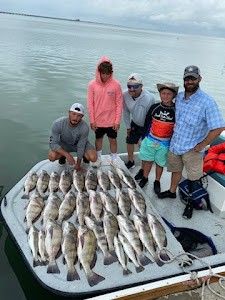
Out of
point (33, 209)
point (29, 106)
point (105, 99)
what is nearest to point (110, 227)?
point (33, 209)

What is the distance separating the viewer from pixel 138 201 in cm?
572

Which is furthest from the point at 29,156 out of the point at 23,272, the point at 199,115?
the point at 199,115

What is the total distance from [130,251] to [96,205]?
102 centimetres

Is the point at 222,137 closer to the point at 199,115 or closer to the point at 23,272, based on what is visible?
the point at 199,115

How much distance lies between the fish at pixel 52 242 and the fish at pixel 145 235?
1.08 m

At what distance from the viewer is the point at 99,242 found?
484 cm

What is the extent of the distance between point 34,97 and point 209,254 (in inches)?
446

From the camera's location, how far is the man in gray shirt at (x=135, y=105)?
6086 millimetres

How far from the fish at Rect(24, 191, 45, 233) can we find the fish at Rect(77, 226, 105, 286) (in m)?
0.72

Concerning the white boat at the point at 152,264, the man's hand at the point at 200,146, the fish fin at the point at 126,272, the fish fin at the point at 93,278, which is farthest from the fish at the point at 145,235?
the man's hand at the point at 200,146

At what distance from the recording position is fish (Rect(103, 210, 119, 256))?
4.87 metres

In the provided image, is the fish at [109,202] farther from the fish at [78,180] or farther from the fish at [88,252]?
the fish at [88,252]

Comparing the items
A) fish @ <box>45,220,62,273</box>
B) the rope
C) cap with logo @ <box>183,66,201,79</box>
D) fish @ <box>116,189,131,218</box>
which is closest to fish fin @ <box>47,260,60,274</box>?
fish @ <box>45,220,62,273</box>

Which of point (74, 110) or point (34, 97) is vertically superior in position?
point (74, 110)
